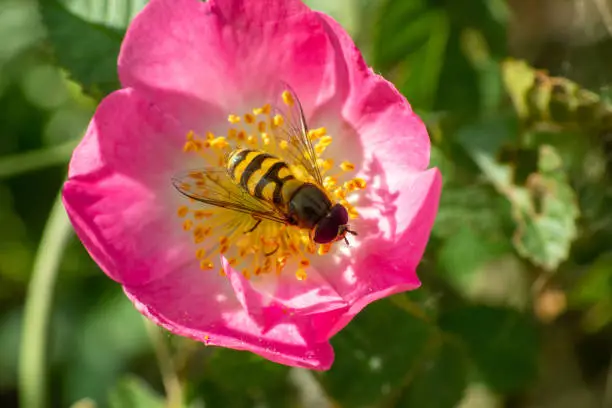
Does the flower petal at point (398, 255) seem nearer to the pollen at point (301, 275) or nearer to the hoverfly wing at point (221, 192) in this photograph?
the pollen at point (301, 275)

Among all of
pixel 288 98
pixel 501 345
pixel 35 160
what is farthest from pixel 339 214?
pixel 35 160

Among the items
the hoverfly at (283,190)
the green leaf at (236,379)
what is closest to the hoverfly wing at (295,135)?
the hoverfly at (283,190)

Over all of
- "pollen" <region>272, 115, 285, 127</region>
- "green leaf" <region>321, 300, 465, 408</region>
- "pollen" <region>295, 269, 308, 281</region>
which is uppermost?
"pollen" <region>272, 115, 285, 127</region>

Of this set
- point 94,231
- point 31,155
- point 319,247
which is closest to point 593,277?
point 319,247

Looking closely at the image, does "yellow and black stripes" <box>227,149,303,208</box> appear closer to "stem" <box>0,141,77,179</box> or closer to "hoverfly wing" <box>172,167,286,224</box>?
"hoverfly wing" <box>172,167,286,224</box>

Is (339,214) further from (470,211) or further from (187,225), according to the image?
(470,211)

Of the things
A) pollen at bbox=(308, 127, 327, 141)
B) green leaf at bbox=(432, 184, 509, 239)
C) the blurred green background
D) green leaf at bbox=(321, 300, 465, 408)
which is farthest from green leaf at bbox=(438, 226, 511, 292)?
pollen at bbox=(308, 127, 327, 141)

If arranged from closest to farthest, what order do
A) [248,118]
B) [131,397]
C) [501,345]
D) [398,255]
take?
[398,255] < [248,118] < [501,345] < [131,397]
